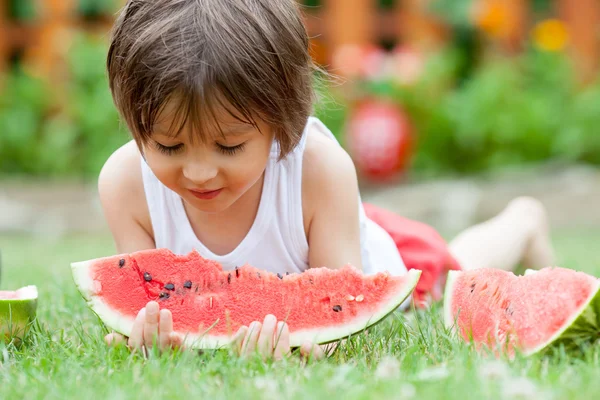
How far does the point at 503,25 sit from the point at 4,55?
18.1 feet

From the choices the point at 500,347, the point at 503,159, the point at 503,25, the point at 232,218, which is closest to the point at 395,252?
the point at 232,218

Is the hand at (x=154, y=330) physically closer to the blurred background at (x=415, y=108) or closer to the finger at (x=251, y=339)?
the finger at (x=251, y=339)

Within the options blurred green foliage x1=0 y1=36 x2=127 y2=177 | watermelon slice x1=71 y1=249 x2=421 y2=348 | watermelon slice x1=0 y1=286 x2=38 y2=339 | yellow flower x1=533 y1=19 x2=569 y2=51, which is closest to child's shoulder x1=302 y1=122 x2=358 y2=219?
watermelon slice x1=71 y1=249 x2=421 y2=348

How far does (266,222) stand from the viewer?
9.18 feet

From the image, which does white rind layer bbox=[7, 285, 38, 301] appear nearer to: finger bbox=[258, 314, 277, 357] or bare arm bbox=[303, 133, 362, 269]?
finger bbox=[258, 314, 277, 357]

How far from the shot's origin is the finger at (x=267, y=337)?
2.04 metres

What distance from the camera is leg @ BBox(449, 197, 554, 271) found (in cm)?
374

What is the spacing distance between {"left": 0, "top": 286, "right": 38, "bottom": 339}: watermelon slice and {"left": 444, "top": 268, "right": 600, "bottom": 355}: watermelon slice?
3.94ft

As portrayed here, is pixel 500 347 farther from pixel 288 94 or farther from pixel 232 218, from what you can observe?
pixel 232 218

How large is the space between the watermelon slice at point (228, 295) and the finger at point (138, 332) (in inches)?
3.0

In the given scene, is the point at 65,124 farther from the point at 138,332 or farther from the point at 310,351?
the point at 310,351

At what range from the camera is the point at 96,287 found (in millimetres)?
2309

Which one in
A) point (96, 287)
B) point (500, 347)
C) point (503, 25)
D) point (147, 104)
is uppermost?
point (503, 25)

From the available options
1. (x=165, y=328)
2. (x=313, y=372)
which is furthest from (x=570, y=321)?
(x=165, y=328)
